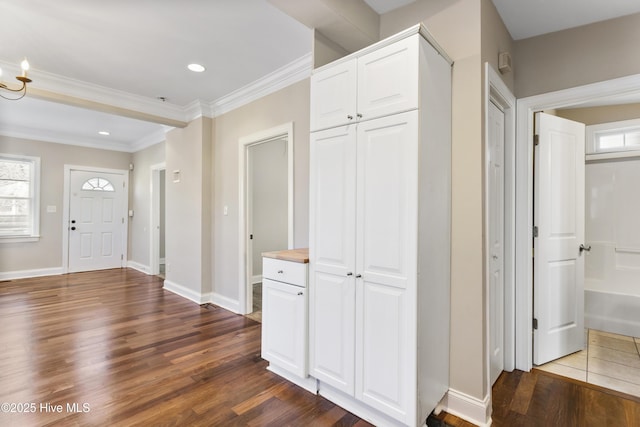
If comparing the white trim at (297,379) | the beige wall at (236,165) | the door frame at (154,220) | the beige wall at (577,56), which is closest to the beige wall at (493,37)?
the beige wall at (577,56)

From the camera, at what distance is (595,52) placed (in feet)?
7.20

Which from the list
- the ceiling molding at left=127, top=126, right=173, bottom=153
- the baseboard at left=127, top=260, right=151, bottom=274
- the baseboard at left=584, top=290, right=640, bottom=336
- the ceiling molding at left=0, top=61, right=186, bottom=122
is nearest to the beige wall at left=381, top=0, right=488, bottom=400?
the baseboard at left=584, top=290, right=640, bottom=336

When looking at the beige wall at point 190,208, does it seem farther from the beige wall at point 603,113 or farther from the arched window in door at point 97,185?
the beige wall at point 603,113

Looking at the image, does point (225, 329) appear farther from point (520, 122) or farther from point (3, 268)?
point (3, 268)

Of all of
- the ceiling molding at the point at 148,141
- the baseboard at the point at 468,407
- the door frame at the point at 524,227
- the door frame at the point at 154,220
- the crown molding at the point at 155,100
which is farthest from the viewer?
the door frame at the point at 154,220

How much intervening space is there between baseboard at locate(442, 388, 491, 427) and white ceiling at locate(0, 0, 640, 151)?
251 centimetres

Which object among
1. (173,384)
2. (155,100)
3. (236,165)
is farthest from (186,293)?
(155,100)

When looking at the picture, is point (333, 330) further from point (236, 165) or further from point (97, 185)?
point (97, 185)

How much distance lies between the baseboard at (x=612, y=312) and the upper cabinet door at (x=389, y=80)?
3.29 metres

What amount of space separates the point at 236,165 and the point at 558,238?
134 inches

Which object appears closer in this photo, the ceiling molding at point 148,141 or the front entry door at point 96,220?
the ceiling molding at point 148,141

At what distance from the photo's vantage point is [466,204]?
1.86m

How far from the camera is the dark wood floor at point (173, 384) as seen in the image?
73.1 inches

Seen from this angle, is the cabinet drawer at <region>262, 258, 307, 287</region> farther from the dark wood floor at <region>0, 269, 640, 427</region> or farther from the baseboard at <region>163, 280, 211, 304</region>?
the baseboard at <region>163, 280, 211, 304</region>
